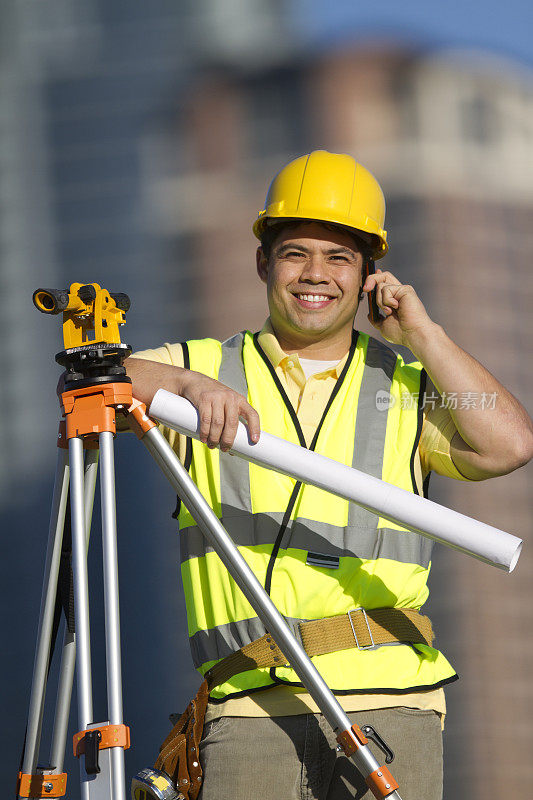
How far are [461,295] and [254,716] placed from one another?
2001 mm

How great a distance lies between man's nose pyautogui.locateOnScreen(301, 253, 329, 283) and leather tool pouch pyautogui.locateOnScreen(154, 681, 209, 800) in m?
1.04

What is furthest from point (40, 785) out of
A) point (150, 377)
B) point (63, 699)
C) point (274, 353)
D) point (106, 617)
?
point (274, 353)

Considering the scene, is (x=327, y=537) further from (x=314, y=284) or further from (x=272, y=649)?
(x=314, y=284)

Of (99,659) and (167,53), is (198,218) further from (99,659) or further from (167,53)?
(99,659)

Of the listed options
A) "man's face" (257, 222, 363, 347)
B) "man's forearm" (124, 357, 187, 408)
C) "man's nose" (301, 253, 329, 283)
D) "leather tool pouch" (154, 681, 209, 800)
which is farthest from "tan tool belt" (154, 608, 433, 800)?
"man's nose" (301, 253, 329, 283)

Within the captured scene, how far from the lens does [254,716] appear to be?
7.27 feet

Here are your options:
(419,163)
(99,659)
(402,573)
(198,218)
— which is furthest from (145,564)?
(419,163)

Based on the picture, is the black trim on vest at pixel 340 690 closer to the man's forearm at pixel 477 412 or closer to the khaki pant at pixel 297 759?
the khaki pant at pixel 297 759

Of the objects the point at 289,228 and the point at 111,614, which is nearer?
the point at 111,614

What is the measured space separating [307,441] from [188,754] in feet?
2.57

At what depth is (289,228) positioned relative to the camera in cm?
263

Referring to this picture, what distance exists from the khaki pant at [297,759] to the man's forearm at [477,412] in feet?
2.04

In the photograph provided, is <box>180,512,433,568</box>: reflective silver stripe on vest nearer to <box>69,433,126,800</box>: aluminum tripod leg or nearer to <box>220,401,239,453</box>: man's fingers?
<box>220,401,239,453</box>: man's fingers

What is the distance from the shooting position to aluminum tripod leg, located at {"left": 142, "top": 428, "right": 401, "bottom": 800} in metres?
1.98
